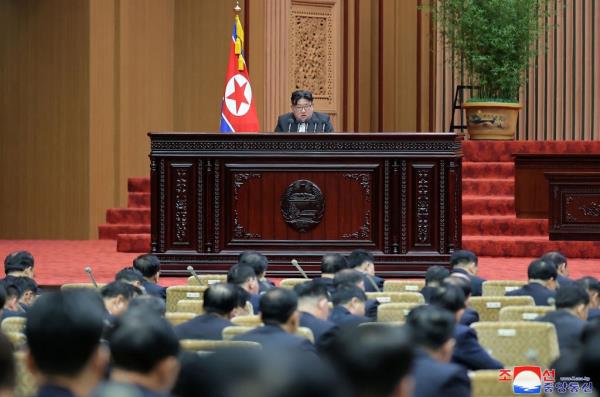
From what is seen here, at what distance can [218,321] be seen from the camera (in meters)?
4.84

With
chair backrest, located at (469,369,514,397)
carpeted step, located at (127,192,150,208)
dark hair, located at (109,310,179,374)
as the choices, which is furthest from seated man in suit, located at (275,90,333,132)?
dark hair, located at (109,310,179,374)

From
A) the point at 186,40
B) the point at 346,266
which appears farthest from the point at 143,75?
the point at 346,266

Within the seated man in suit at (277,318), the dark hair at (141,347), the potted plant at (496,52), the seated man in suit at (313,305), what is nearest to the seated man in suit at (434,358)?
the seated man in suit at (277,318)

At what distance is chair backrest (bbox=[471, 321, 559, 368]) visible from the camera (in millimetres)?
4754

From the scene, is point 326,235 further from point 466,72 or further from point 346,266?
point 466,72

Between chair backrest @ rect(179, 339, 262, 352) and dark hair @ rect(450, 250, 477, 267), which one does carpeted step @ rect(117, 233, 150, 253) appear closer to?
dark hair @ rect(450, 250, 477, 267)

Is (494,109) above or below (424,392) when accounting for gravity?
above

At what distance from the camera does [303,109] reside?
1030 centimetres

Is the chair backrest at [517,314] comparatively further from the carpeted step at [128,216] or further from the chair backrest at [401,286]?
the carpeted step at [128,216]

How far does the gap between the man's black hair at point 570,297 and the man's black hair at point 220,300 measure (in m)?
1.54

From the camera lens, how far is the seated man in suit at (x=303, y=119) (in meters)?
10.3

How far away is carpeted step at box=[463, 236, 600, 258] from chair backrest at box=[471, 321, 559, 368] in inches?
294

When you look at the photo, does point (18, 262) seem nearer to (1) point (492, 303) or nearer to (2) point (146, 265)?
(2) point (146, 265)

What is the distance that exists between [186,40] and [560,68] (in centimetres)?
515
